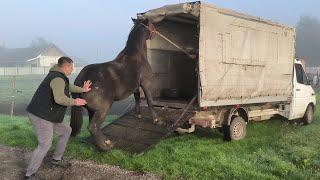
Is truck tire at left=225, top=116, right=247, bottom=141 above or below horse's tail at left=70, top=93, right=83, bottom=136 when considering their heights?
below

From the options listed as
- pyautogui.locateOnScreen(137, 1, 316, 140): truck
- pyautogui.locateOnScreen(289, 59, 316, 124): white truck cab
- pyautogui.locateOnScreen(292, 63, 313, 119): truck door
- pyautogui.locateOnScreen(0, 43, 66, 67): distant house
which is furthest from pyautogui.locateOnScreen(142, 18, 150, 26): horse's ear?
pyautogui.locateOnScreen(0, 43, 66, 67): distant house

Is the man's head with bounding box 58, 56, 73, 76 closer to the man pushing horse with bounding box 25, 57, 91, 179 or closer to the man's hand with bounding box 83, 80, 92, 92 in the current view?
the man pushing horse with bounding box 25, 57, 91, 179

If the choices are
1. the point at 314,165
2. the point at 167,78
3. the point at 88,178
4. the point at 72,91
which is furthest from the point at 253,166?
the point at 167,78

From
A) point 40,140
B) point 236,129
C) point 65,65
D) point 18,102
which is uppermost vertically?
point 65,65

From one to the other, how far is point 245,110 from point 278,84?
5.46ft

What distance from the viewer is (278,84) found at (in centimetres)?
1199

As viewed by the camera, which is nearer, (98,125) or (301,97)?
(98,125)

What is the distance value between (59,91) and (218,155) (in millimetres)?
3486

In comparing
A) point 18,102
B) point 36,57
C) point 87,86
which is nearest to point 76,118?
point 87,86

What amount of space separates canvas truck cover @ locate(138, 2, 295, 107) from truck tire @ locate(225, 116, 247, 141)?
1.56 feet

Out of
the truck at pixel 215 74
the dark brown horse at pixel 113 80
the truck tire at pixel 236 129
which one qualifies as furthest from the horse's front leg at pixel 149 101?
the truck tire at pixel 236 129

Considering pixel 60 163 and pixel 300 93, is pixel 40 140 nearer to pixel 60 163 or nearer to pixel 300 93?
pixel 60 163

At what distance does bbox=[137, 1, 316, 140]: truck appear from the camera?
30.9 ft

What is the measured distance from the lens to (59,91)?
6.96 metres
